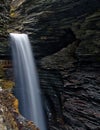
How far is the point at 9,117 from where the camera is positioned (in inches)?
181

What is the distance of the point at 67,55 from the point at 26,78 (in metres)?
3.83

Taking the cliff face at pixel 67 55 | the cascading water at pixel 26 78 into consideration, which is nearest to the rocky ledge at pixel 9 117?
the cliff face at pixel 67 55

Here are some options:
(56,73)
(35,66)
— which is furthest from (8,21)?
(56,73)

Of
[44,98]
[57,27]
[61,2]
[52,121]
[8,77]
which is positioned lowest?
[52,121]

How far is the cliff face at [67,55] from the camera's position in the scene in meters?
16.0

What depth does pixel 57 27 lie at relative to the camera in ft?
61.0

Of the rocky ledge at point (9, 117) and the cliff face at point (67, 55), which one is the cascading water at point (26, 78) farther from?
the rocky ledge at point (9, 117)

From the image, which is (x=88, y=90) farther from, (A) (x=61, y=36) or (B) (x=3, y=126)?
(B) (x=3, y=126)

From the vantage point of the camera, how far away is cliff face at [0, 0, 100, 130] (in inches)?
632

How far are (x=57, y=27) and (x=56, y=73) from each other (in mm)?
3554

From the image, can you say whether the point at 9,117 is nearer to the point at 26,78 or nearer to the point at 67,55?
the point at 67,55

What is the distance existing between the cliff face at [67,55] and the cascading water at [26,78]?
21.6 inches

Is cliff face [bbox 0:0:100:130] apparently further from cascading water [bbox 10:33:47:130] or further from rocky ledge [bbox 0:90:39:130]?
rocky ledge [bbox 0:90:39:130]

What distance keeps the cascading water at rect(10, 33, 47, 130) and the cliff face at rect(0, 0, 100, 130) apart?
55cm
